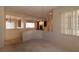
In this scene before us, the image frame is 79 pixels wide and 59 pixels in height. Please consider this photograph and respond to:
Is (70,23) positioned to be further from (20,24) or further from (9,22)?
(9,22)

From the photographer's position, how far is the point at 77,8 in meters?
3.30

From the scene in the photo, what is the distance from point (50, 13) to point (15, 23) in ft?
3.40

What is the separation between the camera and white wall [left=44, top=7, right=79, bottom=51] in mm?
3336

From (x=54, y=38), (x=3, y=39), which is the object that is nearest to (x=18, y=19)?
(x=3, y=39)

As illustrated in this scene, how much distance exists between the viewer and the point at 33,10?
11.2 feet

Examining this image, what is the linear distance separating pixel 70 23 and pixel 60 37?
48cm

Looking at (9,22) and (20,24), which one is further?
(20,24)

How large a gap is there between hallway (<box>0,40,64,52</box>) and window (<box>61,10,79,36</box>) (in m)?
0.56

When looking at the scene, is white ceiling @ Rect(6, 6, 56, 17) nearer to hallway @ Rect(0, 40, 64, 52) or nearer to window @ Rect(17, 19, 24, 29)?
window @ Rect(17, 19, 24, 29)

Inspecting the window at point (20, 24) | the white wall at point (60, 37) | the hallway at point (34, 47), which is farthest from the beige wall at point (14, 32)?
the white wall at point (60, 37)

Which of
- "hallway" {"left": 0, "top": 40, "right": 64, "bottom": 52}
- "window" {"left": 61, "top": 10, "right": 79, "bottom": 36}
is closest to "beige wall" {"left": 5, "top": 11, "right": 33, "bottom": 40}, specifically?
"hallway" {"left": 0, "top": 40, "right": 64, "bottom": 52}

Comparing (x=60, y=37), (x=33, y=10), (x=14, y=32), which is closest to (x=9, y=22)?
(x=14, y=32)

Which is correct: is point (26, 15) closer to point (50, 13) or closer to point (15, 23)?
point (15, 23)
